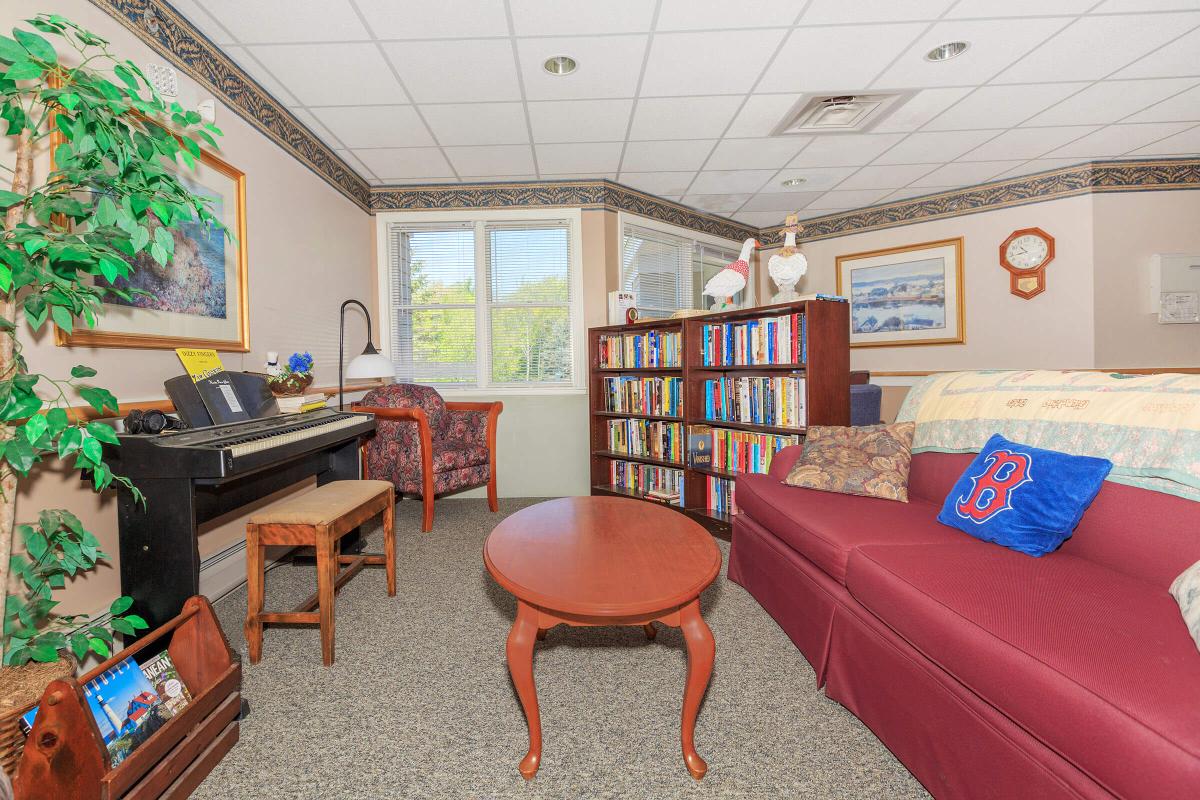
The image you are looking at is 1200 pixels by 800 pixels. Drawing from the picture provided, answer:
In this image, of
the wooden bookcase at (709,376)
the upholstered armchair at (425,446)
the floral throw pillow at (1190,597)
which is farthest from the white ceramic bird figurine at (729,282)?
the floral throw pillow at (1190,597)

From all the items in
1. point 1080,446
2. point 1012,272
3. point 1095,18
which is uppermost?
point 1095,18

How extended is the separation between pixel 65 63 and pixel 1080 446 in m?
3.64

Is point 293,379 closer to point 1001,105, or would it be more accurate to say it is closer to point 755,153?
point 755,153

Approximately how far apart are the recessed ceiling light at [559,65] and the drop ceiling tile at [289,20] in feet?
2.86

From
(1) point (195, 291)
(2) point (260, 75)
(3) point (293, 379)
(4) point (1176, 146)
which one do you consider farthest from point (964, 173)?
(1) point (195, 291)

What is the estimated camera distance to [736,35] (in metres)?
2.38

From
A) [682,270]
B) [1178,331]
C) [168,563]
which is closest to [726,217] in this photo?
[682,270]

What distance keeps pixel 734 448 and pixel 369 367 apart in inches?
97.1

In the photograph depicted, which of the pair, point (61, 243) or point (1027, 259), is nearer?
point (61, 243)

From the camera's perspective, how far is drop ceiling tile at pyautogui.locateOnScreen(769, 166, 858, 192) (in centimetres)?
399

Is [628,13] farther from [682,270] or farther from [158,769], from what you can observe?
[158,769]

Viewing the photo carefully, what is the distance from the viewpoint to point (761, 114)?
3.11 metres

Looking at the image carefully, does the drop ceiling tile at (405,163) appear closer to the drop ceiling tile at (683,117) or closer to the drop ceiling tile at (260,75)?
the drop ceiling tile at (260,75)

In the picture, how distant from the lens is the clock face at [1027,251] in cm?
413
